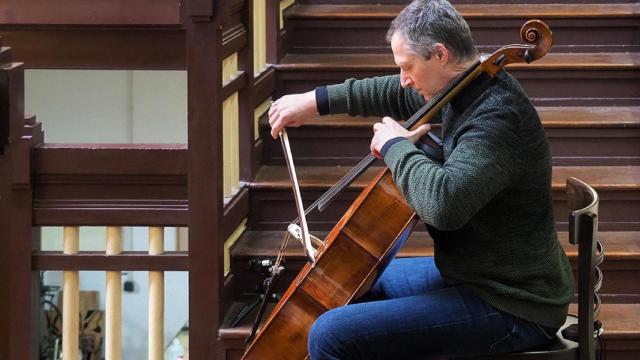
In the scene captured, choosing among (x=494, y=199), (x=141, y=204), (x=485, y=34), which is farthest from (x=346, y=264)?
(x=485, y=34)

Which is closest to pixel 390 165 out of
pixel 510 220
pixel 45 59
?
pixel 510 220

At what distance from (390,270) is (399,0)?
2.02m

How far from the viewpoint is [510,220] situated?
2.44 meters

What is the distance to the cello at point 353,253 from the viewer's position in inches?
98.2

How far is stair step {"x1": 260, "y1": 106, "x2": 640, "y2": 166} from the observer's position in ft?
13.0

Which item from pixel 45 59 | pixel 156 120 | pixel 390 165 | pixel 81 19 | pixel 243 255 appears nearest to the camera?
pixel 390 165

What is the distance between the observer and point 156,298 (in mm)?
3303

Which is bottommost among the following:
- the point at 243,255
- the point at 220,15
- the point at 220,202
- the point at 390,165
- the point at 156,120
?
the point at 156,120

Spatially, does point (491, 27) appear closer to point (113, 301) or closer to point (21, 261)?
point (113, 301)

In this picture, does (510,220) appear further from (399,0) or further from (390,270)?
(399,0)

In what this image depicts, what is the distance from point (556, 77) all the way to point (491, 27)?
0.33 m

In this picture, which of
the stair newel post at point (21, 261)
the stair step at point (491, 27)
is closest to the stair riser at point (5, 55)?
the stair newel post at point (21, 261)

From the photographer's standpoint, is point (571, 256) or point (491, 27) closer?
point (571, 256)

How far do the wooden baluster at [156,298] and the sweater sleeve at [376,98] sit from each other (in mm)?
702
